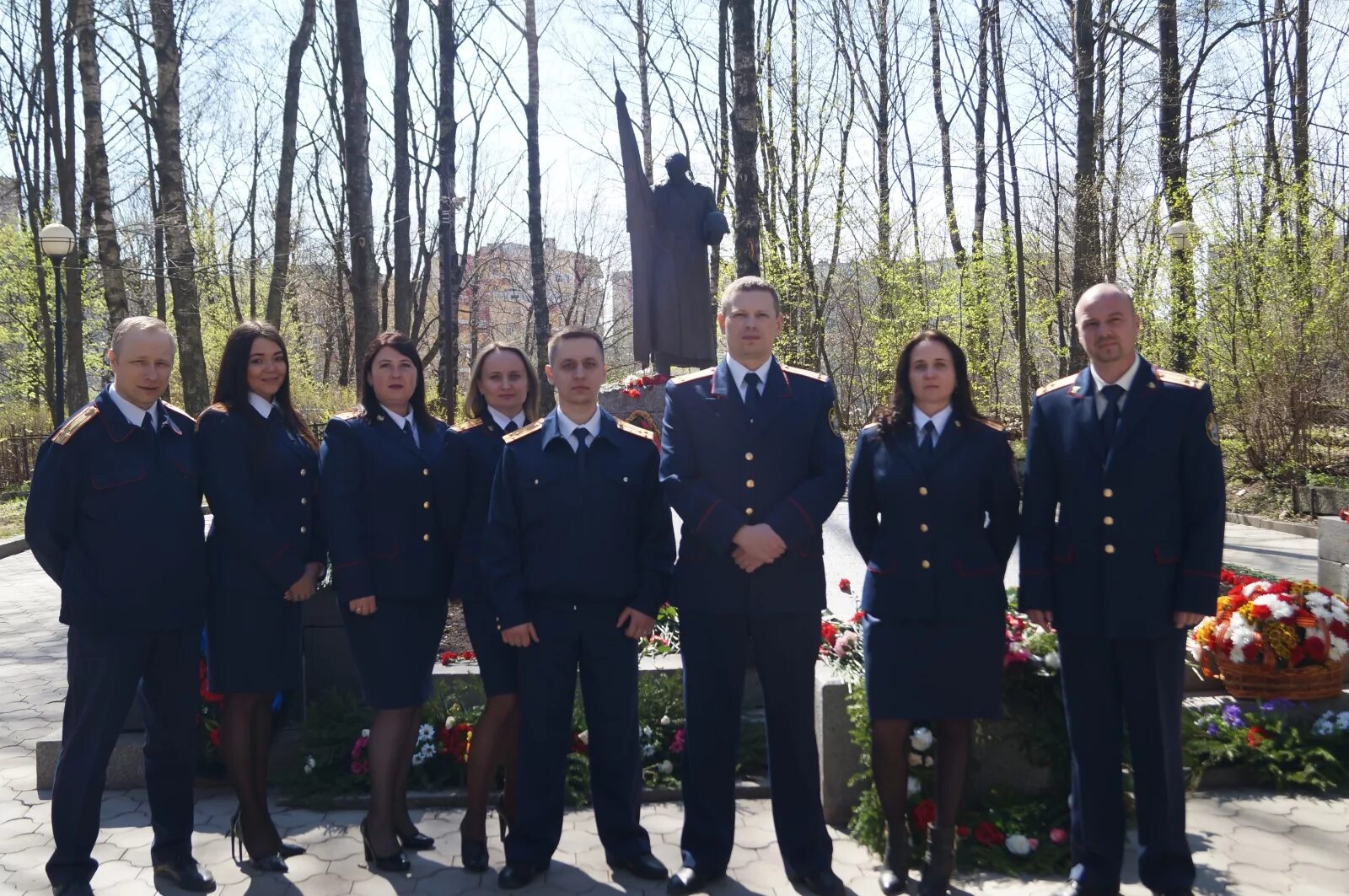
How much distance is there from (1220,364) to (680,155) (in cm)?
910

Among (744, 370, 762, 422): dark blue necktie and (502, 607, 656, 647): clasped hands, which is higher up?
(744, 370, 762, 422): dark blue necktie

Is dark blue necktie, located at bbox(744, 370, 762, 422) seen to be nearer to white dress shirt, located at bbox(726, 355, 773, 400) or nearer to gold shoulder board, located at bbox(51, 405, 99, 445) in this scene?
white dress shirt, located at bbox(726, 355, 773, 400)

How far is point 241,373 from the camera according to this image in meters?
3.53

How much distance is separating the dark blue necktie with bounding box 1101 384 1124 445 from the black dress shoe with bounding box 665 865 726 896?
1.90 meters

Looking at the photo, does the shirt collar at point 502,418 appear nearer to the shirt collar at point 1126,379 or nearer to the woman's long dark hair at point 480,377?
the woman's long dark hair at point 480,377

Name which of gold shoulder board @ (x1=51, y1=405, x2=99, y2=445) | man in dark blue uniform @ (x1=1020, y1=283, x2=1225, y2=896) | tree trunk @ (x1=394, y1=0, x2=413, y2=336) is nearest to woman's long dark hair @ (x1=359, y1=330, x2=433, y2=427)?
gold shoulder board @ (x1=51, y1=405, x2=99, y2=445)

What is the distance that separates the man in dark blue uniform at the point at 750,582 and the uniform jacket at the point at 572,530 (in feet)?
0.39

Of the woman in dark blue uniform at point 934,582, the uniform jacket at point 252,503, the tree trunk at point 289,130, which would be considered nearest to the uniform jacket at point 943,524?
the woman in dark blue uniform at point 934,582

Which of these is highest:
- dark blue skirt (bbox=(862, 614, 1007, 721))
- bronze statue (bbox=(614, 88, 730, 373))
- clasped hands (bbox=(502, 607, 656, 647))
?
bronze statue (bbox=(614, 88, 730, 373))

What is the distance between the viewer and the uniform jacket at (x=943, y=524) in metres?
3.14

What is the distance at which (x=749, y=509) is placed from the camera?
10.5 ft

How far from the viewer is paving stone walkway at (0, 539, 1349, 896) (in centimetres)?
331

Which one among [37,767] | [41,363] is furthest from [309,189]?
[37,767]

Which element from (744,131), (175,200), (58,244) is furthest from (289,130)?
(744,131)
